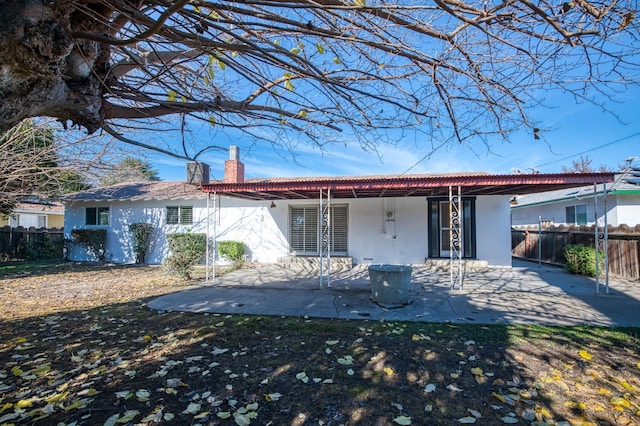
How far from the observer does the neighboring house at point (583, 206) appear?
39.5ft

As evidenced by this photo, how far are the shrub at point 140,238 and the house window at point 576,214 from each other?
63.2 feet

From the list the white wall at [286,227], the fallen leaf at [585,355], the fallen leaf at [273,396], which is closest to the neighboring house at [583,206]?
the white wall at [286,227]

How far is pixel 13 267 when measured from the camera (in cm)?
1190

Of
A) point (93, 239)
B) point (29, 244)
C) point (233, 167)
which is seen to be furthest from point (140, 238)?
point (29, 244)

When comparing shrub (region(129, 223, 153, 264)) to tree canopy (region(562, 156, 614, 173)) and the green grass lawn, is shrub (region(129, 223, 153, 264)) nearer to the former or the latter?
the green grass lawn

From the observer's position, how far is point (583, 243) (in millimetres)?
10672

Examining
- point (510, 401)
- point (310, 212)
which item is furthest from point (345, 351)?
point (310, 212)

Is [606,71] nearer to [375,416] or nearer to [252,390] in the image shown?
[375,416]

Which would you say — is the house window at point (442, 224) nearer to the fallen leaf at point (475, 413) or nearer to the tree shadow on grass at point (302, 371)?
the tree shadow on grass at point (302, 371)

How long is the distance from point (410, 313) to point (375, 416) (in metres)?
3.26

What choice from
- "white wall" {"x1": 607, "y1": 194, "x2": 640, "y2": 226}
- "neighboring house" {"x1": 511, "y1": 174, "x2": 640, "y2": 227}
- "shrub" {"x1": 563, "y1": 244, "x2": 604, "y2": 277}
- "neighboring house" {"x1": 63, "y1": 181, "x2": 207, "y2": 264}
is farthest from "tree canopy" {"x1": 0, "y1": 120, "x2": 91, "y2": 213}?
"white wall" {"x1": 607, "y1": 194, "x2": 640, "y2": 226}

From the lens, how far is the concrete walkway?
5414 mm

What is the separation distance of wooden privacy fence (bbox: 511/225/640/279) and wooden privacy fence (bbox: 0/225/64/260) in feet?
70.7

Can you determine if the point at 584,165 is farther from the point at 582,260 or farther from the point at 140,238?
the point at 140,238
